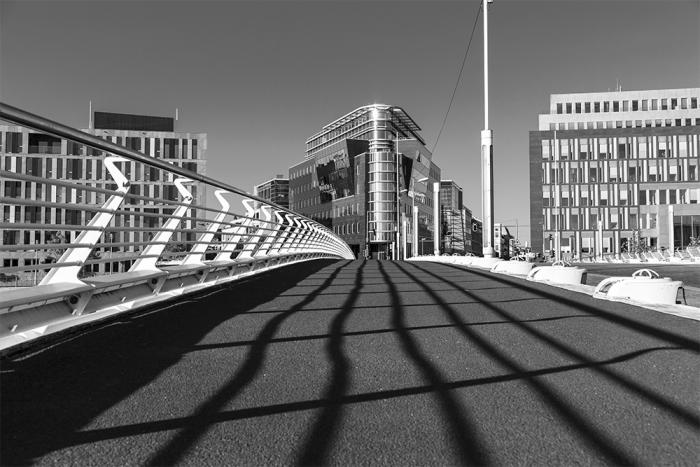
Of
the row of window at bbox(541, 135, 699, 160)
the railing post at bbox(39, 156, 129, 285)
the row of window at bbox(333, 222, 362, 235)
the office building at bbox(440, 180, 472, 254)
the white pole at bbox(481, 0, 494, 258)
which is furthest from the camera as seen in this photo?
the office building at bbox(440, 180, 472, 254)

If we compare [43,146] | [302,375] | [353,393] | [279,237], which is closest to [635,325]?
[353,393]

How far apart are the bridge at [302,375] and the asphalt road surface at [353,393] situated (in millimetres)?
13

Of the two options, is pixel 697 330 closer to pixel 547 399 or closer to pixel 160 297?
pixel 547 399

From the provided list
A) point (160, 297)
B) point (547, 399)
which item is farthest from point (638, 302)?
point (160, 297)

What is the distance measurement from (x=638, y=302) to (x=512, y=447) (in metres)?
5.23

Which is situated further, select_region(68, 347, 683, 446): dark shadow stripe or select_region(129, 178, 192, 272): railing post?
select_region(129, 178, 192, 272): railing post

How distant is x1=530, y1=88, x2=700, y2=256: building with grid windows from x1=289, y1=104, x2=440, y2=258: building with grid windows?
20.7 metres

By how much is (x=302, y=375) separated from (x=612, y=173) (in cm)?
9687

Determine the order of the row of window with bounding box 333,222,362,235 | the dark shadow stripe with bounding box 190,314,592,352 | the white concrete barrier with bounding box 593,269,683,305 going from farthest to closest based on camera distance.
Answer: the row of window with bounding box 333,222,362,235 < the white concrete barrier with bounding box 593,269,683,305 < the dark shadow stripe with bounding box 190,314,592,352

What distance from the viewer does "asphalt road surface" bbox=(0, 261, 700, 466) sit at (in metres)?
2.39

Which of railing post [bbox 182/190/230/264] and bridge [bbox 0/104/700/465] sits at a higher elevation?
railing post [bbox 182/190/230/264]

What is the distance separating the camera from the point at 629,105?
9450cm

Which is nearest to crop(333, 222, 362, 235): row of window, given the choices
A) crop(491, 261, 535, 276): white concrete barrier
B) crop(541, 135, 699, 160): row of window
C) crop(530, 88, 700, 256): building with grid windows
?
crop(530, 88, 700, 256): building with grid windows

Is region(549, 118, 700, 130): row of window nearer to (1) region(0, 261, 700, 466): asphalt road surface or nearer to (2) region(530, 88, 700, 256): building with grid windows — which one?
(2) region(530, 88, 700, 256): building with grid windows
